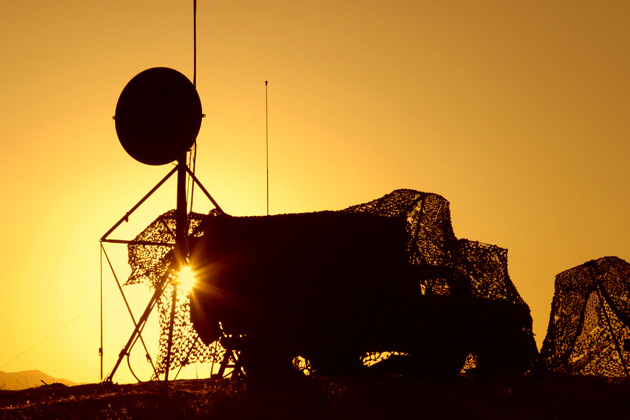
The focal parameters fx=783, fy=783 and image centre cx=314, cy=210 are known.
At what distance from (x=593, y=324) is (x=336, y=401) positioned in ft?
23.5

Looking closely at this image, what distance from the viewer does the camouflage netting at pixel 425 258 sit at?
13.5 m

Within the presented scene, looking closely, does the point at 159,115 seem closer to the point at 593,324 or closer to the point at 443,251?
the point at 443,251

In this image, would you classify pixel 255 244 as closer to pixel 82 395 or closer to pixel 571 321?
pixel 82 395

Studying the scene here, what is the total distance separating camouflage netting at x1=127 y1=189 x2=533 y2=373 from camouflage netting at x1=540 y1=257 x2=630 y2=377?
101cm

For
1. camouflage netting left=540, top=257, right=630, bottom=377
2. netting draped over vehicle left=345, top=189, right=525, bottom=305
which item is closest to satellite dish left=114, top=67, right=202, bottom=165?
netting draped over vehicle left=345, top=189, right=525, bottom=305

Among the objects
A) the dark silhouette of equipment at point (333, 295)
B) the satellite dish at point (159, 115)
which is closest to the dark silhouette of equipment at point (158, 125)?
the satellite dish at point (159, 115)

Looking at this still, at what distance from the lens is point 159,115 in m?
14.3

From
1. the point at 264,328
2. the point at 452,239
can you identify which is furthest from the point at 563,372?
the point at 264,328

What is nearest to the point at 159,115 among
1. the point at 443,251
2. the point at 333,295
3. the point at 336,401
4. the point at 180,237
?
the point at 180,237

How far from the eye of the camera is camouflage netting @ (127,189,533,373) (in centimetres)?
1348

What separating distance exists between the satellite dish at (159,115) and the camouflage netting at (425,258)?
135 cm

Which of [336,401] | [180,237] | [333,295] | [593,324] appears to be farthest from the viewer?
[593,324]

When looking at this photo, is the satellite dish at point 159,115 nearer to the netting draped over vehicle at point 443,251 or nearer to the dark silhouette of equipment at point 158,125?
the dark silhouette of equipment at point 158,125

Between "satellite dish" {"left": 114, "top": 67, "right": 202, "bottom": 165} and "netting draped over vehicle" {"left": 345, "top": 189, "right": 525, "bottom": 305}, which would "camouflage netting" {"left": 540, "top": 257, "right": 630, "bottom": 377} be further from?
"satellite dish" {"left": 114, "top": 67, "right": 202, "bottom": 165}
